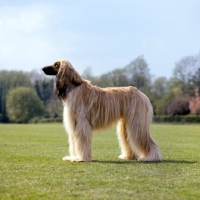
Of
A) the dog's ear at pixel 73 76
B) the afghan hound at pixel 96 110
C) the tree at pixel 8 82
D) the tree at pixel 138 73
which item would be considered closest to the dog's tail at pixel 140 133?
the afghan hound at pixel 96 110

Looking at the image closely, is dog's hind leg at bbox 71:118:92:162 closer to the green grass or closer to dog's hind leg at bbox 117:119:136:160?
the green grass

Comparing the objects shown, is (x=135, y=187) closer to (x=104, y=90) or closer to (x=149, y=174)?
(x=149, y=174)

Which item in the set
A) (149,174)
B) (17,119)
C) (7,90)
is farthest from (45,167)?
(7,90)

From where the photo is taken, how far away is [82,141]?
7.93 metres

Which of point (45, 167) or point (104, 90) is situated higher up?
point (104, 90)

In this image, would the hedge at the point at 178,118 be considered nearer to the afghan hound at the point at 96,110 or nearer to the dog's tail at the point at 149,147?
the dog's tail at the point at 149,147

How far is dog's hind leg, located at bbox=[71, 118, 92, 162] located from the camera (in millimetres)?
7875

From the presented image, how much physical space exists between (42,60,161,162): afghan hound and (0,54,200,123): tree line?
53.4m

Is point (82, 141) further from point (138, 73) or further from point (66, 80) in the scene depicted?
point (138, 73)

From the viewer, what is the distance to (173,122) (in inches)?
2319

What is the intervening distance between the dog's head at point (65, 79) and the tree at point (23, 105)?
194 feet

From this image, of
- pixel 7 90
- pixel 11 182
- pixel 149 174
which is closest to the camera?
pixel 11 182

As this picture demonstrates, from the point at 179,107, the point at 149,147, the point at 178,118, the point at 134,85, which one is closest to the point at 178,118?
the point at 178,118

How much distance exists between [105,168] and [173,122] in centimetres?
5323
